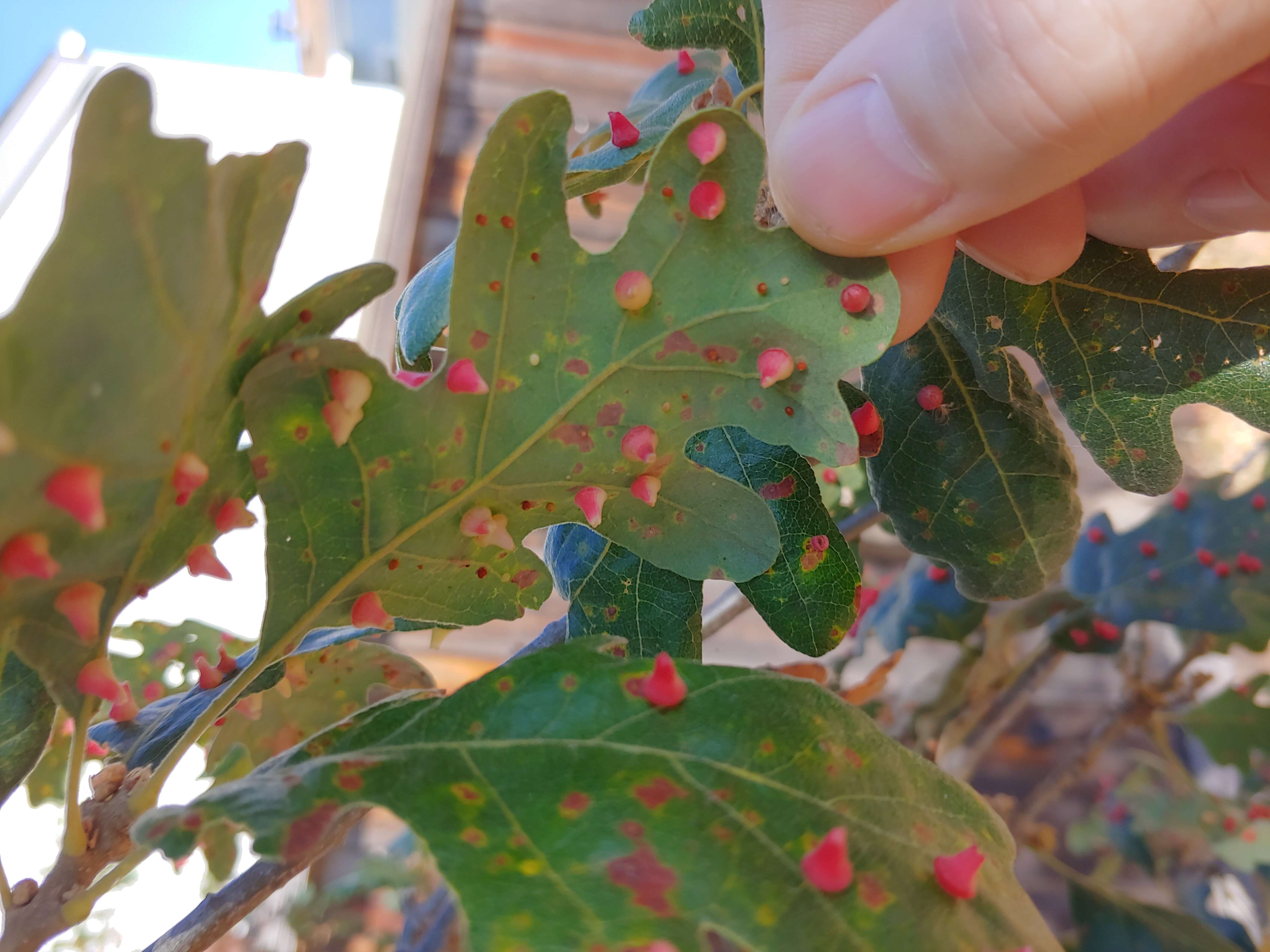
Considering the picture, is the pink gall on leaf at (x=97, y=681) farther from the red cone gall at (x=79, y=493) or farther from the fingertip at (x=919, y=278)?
the fingertip at (x=919, y=278)

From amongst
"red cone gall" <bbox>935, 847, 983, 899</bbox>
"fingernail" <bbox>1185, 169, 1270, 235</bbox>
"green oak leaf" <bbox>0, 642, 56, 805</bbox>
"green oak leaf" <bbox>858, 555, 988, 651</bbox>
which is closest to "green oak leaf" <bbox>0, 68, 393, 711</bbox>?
"green oak leaf" <bbox>0, 642, 56, 805</bbox>

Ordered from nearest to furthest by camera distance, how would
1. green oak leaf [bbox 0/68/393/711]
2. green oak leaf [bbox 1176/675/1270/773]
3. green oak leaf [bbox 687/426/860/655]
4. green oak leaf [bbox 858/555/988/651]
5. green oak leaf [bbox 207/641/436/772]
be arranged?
green oak leaf [bbox 0/68/393/711], green oak leaf [bbox 687/426/860/655], green oak leaf [bbox 207/641/436/772], green oak leaf [bbox 858/555/988/651], green oak leaf [bbox 1176/675/1270/773]

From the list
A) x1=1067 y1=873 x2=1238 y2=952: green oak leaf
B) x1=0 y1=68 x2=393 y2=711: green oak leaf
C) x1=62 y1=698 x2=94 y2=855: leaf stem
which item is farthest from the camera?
x1=1067 y1=873 x2=1238 y2=952: green oak leaf

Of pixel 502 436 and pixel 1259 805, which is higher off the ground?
pixel 502 436

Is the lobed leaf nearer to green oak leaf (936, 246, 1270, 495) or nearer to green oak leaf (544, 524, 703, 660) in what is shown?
green oak leaf (544, 524, 703, 660)

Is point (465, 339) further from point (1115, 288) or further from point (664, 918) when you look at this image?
point (1115, 288)

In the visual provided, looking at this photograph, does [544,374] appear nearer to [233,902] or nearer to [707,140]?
[707,140]

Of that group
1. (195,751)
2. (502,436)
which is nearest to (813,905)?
(502,436)

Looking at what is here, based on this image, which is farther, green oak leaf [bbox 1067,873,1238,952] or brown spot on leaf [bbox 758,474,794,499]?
green oak leaf [bbox 1067,873,1238,952]
